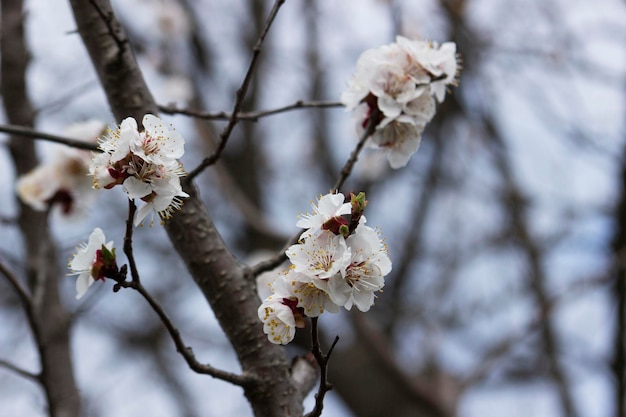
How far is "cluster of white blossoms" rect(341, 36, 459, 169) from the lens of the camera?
1429mm

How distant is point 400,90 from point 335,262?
2.01 feet

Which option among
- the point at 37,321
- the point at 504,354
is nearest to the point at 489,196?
the point at 504,354

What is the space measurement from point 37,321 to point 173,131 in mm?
900

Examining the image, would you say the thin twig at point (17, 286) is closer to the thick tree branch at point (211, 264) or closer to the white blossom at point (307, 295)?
the thick tree branch at point (211, 264)

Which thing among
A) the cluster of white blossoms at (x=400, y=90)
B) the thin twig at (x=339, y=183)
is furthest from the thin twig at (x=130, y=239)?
the cluster of white blossoms at (x=400, y=90)

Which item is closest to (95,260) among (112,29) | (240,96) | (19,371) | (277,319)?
(277,319)

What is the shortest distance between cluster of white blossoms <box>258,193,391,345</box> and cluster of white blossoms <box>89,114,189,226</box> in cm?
20

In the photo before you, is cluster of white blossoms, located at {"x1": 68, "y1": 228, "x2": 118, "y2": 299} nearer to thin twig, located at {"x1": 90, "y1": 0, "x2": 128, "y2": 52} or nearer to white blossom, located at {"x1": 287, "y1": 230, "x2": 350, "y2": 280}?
white blossom, located at {"x1": 287, "y1": 230, "x2": 350, "y2": 280}

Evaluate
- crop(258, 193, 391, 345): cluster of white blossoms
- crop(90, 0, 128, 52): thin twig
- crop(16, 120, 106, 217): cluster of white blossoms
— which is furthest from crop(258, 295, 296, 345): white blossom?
crop(16, 120, 106, 217): cluster of white blossoms

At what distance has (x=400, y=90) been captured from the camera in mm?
1438

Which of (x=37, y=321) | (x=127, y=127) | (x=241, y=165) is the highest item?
(x=241, y=165)

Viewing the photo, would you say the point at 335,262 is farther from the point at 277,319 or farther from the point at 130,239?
the point at 130,239

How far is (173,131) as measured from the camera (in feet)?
3.36

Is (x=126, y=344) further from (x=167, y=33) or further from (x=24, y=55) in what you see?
(x=24, y=55)
